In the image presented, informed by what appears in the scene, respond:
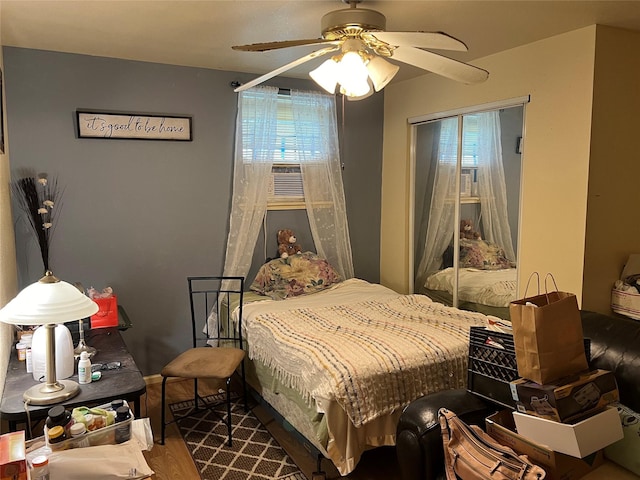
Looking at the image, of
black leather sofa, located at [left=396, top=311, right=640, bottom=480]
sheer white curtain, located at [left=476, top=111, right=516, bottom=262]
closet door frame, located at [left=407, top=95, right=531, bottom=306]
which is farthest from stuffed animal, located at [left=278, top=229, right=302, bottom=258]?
black leather sofa, located at [left=396, top=311, right=640, bottom=480]

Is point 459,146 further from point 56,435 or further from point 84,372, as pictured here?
point 56,435

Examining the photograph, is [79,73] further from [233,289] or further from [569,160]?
[569,160]

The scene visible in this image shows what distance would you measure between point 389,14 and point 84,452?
236cm

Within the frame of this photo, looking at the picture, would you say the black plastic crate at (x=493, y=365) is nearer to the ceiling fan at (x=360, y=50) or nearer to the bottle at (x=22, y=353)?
the ceiling fan at (x=360, y=50)

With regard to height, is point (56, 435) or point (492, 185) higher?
point (492, 185)

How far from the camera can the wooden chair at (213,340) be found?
294 centimetres

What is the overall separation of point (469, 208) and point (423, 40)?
6.60 ft

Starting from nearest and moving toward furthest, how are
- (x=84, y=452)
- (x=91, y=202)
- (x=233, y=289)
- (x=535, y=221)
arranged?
(x=84, y=452) → (x=535, y=221) → (x=91, y=202) → (x=233, y=289)

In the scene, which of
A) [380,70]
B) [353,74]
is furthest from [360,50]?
[380,70]

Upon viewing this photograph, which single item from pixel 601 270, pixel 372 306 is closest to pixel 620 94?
pixel 601 270

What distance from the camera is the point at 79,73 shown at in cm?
341

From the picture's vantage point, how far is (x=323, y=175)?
4.23 m

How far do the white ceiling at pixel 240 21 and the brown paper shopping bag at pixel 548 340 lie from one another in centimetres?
155

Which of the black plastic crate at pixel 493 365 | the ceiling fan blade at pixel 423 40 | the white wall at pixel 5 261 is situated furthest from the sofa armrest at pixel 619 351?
the white wall at pixel 5 261
